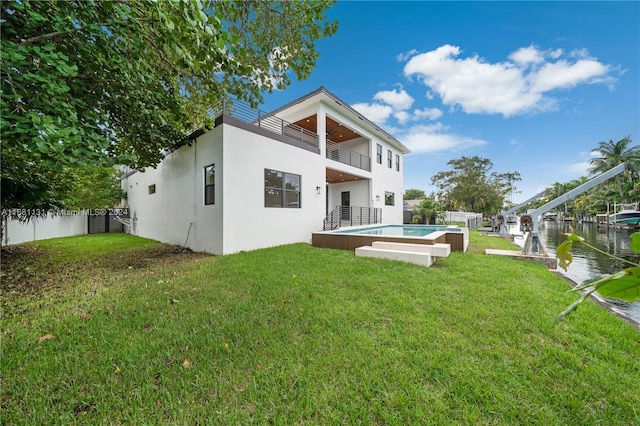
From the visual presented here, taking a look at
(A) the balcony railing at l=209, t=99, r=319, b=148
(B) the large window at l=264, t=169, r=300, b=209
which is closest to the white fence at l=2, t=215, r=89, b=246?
(A) the balcony railing at l=209, t=99, r=319, b=148

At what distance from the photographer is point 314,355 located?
2.78 metres

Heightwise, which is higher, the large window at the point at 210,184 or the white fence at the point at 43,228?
the large window at the point at 210,184

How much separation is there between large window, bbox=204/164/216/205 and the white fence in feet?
29.0

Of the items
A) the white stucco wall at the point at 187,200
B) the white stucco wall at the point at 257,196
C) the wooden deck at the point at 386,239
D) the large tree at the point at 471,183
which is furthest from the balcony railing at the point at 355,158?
the large tree at the point at 471,183

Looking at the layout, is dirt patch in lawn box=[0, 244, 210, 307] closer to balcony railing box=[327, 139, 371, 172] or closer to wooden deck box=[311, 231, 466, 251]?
wooden deck box=[311, 231, 466, 251]

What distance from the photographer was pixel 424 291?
4488 mm

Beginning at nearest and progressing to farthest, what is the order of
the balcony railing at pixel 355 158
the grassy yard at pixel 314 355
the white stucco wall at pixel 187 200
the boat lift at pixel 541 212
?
1. the grassy yard at pixel 314 355
2. the boat lift at pixel 541 212
3. the white stucco wall at pixel 187 200
4. the balcony railing at pixel 355 158

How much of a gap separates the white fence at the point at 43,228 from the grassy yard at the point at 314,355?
9411mm

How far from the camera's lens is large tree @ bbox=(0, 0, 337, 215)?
113 inches

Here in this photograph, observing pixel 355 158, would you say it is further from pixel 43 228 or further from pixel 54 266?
pixel 43 228

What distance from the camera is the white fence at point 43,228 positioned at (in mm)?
11119

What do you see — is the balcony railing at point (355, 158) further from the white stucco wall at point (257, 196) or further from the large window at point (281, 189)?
the large window at point (281, 189)

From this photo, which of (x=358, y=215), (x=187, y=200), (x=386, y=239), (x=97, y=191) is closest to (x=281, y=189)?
(x=187, y=200)

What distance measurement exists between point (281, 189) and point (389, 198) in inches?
431
